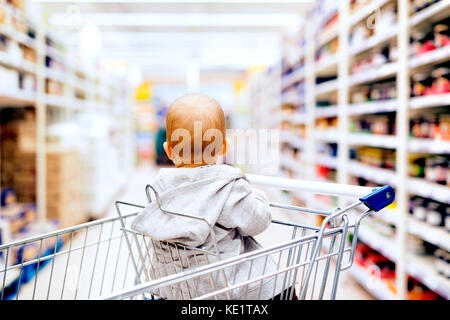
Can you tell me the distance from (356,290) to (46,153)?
2.99 m

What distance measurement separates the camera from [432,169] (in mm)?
2260

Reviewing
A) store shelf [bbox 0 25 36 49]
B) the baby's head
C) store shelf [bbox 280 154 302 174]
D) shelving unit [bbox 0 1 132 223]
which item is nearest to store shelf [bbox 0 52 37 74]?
shelving unit [bbox 0 1 132 223]

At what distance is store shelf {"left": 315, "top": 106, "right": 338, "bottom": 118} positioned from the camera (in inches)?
153

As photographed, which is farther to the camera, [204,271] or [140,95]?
[140,95]

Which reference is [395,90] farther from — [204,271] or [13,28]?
[13,28]

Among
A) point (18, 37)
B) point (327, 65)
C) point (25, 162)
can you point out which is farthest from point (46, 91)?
point (327, 65)

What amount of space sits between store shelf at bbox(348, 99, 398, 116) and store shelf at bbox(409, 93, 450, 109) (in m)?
0.20

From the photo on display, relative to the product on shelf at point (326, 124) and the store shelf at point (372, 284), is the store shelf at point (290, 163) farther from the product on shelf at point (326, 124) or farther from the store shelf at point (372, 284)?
the store shelf at point (372, 284)

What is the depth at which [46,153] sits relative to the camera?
4020 mm

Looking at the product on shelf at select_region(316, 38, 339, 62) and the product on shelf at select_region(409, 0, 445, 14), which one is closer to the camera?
the product on shelf at select_region(409, 0, 445, 14)

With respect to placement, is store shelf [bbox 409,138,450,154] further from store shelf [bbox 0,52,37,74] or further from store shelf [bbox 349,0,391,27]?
store shelf [bbox 0,52,37,74]

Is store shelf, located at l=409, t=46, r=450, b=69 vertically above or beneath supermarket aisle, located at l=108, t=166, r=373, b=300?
above

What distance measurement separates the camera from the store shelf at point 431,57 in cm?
202
